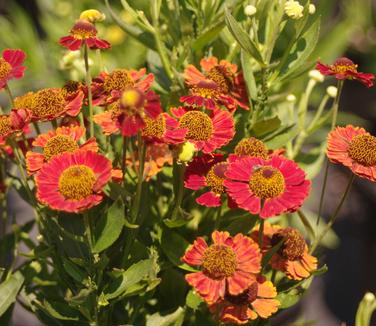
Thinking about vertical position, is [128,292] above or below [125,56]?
above

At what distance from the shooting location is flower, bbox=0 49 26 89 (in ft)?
1.80

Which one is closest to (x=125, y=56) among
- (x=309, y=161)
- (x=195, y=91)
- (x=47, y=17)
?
(x=47, y=17)

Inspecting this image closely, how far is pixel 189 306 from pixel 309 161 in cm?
28

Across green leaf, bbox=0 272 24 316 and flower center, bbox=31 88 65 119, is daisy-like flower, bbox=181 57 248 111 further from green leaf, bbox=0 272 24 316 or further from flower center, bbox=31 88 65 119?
green leaf, bbox=0 272 24 316

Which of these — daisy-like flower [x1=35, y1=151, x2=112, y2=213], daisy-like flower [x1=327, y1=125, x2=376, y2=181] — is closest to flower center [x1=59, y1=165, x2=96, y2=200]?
daisy-like flower [x1=35, y1=151, x2=112, y2=213]

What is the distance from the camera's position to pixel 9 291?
0.56m

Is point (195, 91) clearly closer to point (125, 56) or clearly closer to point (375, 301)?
point (375, 301)

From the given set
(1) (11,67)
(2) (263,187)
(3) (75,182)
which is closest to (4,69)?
(1) (11,67)

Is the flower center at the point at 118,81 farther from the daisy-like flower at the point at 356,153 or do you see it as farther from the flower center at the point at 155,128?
the daisy-like flower at the point at 356,153

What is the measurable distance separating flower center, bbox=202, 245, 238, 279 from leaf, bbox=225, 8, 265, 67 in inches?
7.5

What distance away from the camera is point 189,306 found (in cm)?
55

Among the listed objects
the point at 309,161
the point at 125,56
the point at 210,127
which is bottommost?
the point at 125,56

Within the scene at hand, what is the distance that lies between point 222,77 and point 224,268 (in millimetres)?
210

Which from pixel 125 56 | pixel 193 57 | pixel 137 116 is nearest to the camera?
pixel 137 116
